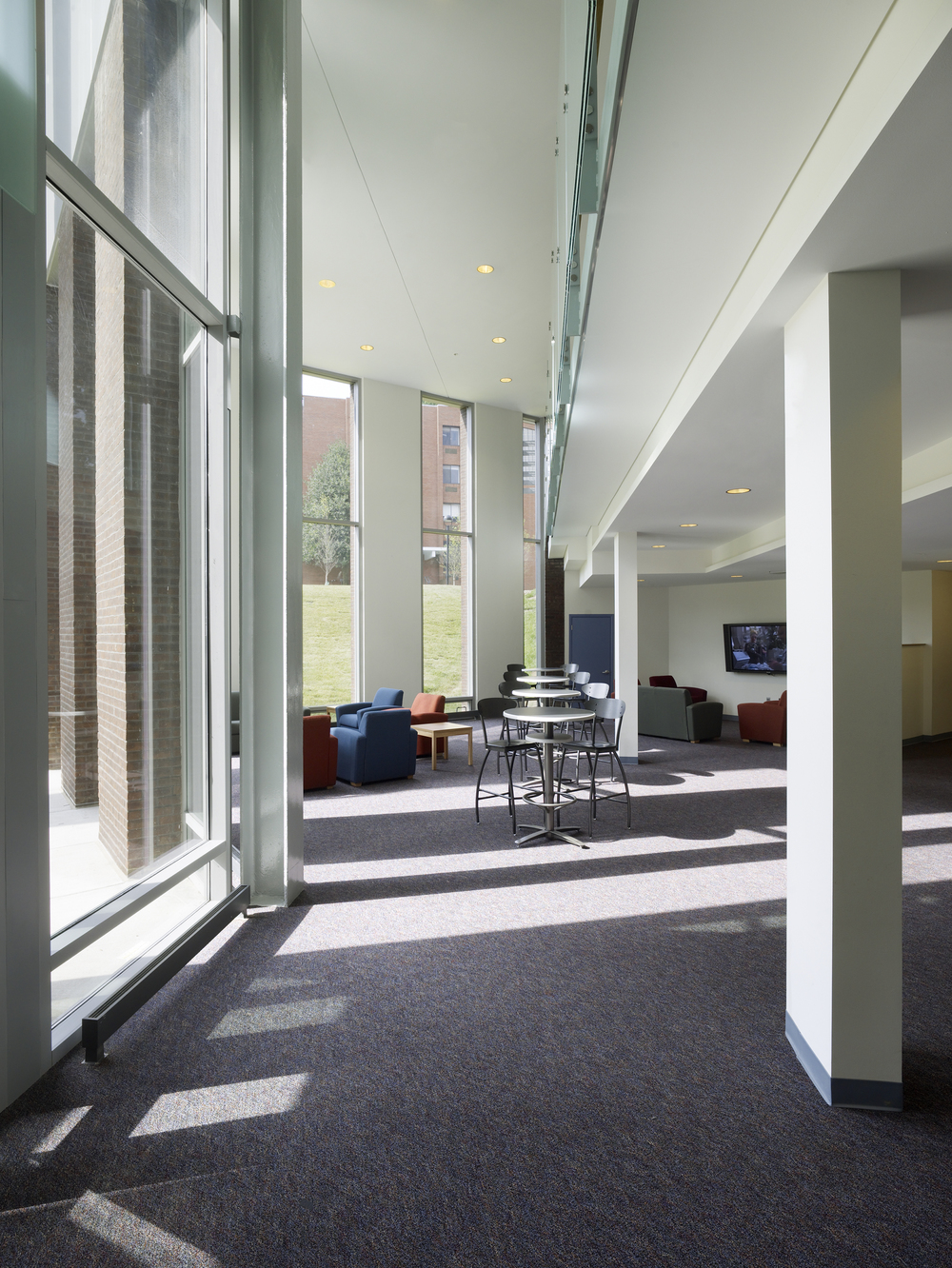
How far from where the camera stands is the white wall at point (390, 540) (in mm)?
11102

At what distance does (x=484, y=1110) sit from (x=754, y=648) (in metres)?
12.3

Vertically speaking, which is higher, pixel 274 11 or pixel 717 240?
pixel 274 11

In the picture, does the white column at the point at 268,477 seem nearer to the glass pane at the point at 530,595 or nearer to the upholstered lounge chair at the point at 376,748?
the upholstered lounge chair at the point at 376,748

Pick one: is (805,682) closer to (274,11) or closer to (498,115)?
(274,11)

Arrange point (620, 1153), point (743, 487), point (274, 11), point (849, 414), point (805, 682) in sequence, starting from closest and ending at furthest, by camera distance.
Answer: point (620, 1153) < point (849, 414) < point (805, 682) < point (274, 11) < point (743, 487)

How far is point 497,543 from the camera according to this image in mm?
12742

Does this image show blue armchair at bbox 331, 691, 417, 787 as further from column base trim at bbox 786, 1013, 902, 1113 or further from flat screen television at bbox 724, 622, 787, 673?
flat screen television at bbox 724, 622, 787, 673

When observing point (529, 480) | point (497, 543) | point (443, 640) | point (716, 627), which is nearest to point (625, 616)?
point (443, 640)

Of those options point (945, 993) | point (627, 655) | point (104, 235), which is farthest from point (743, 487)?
point (104, 235)

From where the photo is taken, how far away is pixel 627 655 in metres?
8.80

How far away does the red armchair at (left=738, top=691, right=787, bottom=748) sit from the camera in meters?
9.80

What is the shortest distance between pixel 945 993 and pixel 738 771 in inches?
200

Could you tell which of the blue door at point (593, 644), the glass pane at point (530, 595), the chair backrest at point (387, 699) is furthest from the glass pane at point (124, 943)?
the blue door at point (593, 644)

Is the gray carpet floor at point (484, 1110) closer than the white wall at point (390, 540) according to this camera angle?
Yes
